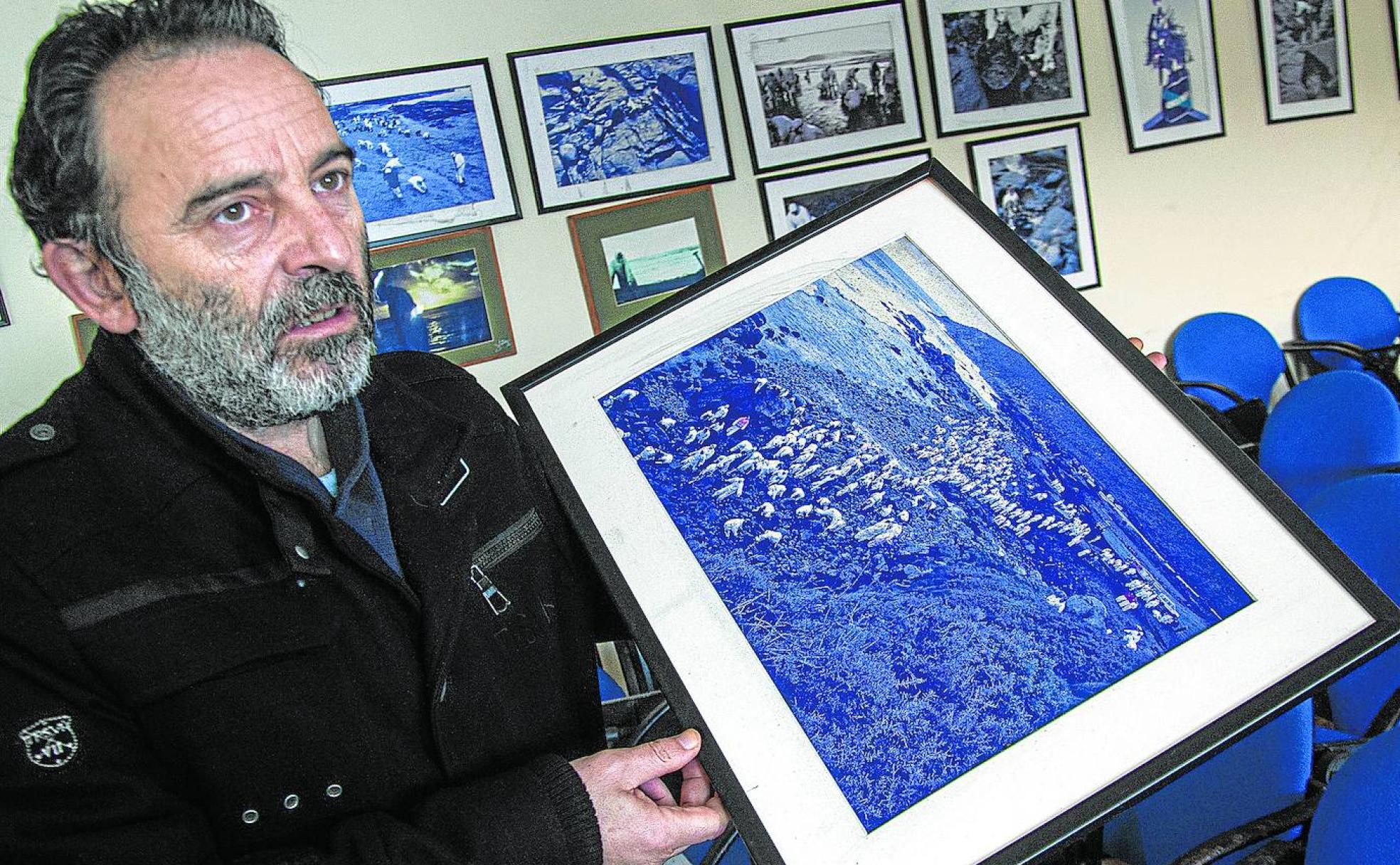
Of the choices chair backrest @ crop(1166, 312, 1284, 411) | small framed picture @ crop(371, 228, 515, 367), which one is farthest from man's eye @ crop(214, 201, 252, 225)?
chair backrest @ crop(1166, 312, 1284, 411)

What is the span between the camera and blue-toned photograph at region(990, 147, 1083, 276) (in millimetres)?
4457

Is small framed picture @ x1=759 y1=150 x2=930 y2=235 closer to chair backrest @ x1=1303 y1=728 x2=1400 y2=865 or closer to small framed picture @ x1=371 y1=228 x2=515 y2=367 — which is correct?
small framed picture @ x1=371 y1=228 x2=515 y2=367

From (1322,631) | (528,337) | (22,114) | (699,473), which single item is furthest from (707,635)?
(528,337)

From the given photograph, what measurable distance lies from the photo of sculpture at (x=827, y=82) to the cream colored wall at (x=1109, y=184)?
0.14 meters

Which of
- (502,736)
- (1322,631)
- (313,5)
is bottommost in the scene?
(502,736)

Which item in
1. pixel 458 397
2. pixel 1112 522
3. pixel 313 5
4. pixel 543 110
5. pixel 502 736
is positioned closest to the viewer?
pixel 1112 522

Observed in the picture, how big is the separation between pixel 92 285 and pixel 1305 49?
5556mm

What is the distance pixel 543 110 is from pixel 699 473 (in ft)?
10.4

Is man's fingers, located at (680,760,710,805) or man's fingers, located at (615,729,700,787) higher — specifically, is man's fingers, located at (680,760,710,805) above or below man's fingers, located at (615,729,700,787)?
below

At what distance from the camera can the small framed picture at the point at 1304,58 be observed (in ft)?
15.7

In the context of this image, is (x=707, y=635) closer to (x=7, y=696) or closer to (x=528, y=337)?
(x=7, y=696)

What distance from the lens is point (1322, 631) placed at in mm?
793

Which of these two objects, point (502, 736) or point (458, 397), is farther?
point (458, 397)

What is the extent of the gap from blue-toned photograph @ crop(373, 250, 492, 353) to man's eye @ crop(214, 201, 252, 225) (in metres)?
2.75
